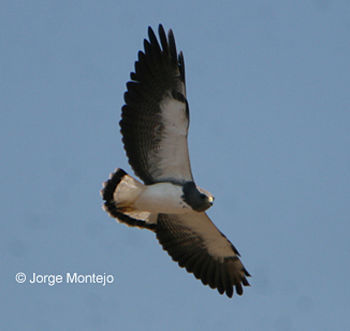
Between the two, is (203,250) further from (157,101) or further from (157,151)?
(157,101)

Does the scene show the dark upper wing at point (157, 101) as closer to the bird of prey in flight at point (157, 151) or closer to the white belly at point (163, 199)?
the bird of prey in flight at point (157, 151)

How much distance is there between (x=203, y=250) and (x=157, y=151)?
2251 mm

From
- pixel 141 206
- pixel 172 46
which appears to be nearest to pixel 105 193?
pixel 141 206

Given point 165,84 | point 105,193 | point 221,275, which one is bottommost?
point 221,275

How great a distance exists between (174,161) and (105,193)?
50.5 inches

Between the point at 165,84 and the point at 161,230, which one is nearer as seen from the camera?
the point at 165,84

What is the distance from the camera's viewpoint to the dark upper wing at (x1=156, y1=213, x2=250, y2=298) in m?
14.6

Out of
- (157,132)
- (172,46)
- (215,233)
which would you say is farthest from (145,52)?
(215,233)

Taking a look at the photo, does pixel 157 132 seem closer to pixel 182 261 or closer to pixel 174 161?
pixel 174 161

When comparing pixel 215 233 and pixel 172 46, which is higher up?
pixel 172 46

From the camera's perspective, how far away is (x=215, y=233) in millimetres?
14594

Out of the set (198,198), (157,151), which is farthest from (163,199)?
(157,151)

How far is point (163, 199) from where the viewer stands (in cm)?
1356

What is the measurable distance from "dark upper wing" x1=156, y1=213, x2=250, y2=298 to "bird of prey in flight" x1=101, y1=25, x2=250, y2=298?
6 centimetres
